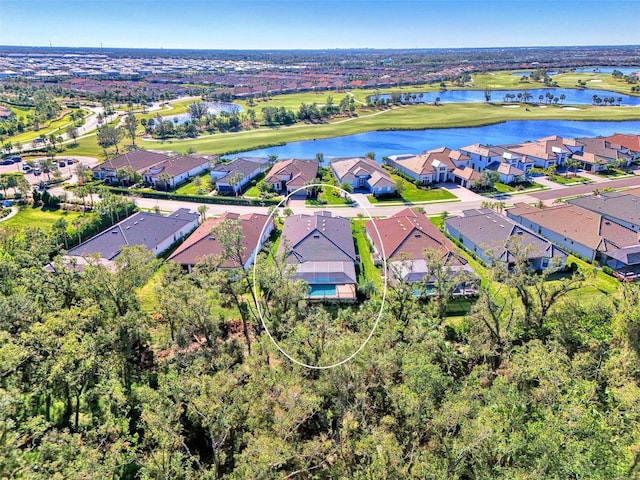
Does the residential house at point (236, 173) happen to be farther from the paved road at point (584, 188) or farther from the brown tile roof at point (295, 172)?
the paved road at point (584, 188)

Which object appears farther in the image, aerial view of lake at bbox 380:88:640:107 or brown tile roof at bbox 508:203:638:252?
aerial view of lake at bbox 380:88:640:107

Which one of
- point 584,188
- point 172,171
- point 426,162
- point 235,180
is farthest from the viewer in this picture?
point 426,162

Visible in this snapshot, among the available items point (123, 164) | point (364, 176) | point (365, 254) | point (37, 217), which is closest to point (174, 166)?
point (123, 164)

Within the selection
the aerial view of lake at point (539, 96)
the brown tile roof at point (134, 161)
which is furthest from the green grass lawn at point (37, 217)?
the aerial view of lake at point (539, 96)

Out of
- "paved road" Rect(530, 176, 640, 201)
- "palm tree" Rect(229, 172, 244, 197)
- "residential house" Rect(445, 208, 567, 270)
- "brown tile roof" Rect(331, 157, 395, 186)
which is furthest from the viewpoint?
"brown tile roof" Rect(331, 157, 395, 186)

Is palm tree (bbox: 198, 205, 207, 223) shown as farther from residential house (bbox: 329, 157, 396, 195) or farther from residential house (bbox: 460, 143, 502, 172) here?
residential house (bbox: 460, 143, 502, 172)

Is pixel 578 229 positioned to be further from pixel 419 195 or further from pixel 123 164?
pixel 123 164

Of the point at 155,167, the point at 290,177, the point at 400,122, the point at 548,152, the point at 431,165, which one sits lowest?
the point at 290,177

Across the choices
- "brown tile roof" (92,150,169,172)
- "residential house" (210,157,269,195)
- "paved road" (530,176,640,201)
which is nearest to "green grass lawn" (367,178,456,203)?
"paved road" (530,176,640,201)
